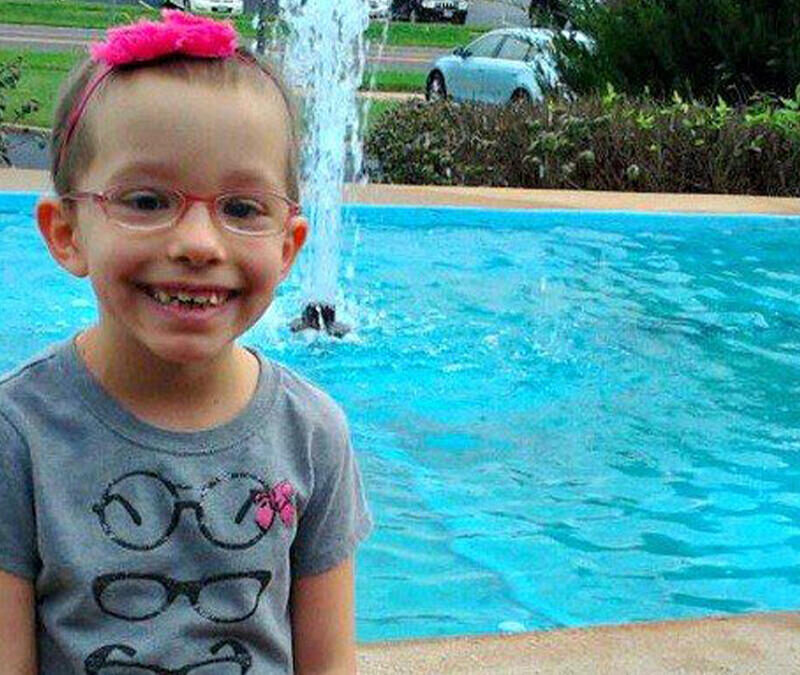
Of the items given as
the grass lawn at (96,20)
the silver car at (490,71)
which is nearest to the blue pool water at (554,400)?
the silver car at (490,71)

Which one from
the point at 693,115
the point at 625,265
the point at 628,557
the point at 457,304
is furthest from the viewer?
the point at 693,115

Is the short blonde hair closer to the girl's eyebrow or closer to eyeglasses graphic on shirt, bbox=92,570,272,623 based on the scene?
the girl's eyebrow

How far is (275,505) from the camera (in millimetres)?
1874

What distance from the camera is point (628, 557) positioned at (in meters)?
4.75

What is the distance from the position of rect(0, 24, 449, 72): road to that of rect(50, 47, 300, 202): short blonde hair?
25.7 meters

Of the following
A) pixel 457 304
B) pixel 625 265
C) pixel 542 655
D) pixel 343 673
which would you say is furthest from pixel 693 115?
pixel 343 673

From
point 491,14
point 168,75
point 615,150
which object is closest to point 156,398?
point 168,75

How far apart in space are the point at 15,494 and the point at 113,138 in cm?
40

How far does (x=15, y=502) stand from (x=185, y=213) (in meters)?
0.36

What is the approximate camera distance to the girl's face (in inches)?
70.6

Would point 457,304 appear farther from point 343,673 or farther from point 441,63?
point 441,63

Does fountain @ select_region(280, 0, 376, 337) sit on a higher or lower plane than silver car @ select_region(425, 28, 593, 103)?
higher

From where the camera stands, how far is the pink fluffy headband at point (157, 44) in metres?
1.81

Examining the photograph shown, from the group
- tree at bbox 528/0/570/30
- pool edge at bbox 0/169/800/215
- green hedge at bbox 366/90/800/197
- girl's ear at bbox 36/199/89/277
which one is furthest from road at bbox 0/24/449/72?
girl's ear at bbox 36/199/89/277
